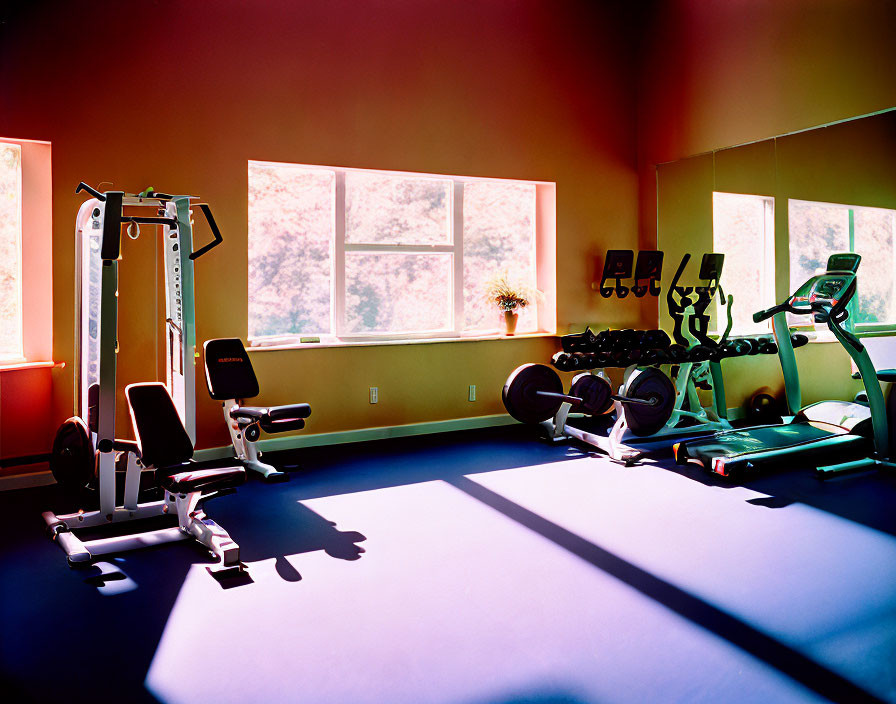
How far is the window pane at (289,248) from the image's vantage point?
4.93 meters

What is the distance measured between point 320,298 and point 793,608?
Answer: 3686 millimetres

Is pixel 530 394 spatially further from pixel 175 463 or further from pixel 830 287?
pixel 175 463

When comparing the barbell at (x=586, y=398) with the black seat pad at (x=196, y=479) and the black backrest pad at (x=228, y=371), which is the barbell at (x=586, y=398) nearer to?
the black backrest pad at (x=228, y=371)

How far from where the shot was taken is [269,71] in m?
4.75

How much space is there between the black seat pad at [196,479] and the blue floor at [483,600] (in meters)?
0.30

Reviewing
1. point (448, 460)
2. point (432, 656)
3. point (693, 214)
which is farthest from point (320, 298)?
point (432, 656)

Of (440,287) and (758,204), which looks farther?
(440,287)

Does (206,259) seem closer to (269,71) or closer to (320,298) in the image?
(320,298)

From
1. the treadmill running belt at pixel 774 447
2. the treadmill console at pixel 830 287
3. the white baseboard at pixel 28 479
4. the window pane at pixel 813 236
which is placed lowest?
the white baseboard at pixel 28 479

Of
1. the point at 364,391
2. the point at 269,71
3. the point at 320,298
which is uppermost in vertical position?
the point at 269,71

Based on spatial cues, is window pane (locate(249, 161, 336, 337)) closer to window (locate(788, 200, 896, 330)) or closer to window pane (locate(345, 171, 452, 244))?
window pane (locate(345, 171, 452, 244))

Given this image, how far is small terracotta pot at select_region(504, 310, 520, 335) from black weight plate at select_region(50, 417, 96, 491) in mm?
3376

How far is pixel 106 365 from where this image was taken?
3070 millimetres

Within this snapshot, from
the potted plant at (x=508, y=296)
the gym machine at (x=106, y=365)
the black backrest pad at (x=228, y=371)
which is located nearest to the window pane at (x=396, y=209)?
the potted plant at (x=508, y=296)
